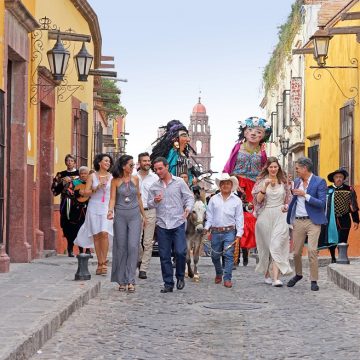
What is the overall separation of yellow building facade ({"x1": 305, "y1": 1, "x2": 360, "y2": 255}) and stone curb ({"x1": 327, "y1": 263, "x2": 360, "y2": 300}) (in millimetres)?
6692

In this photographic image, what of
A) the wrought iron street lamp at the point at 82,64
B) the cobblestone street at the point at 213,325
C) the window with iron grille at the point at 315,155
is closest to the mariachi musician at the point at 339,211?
the cobblestone street at the point at 213,325

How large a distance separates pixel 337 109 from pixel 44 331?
18715mm

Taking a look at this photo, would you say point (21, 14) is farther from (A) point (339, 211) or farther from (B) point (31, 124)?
(A) point (339, 211)

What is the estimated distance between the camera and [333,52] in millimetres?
27156

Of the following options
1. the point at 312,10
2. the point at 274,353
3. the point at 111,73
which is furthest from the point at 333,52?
the point at 274,353

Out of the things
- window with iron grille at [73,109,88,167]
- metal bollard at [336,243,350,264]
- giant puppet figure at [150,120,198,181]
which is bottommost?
metal bollard at [336,243,350,264]

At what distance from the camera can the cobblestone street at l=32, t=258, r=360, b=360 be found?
828 centimetres

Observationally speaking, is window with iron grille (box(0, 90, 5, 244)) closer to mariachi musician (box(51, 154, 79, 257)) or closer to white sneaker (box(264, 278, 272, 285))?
white sneaker (box(264, 278, 272, 285))

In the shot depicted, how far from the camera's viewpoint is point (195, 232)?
48.4 ft

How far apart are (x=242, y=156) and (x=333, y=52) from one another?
37.7ft

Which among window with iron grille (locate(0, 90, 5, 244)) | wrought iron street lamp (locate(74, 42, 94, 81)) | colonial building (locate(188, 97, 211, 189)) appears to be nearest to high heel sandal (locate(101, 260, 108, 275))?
window with iron grille (locate(0, 90, 5, 244))

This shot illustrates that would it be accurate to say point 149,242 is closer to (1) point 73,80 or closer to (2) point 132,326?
(2) point 132,326

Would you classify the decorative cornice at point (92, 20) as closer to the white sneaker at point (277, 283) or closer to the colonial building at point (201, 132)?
the white sneaker at point (277, 283)

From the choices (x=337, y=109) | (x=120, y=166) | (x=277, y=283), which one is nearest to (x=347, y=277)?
(x=277, y=283)
